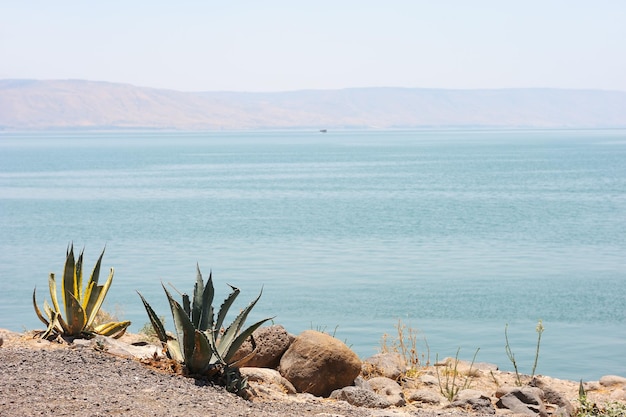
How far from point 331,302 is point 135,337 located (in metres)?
9.44

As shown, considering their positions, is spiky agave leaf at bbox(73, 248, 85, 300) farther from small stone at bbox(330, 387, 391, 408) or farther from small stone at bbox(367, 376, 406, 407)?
small stone at bbox(367, 376, 406, 407)

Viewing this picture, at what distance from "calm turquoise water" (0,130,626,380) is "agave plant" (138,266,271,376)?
26.1 feet

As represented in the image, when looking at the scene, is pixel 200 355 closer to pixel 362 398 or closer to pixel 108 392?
pixel 108 392

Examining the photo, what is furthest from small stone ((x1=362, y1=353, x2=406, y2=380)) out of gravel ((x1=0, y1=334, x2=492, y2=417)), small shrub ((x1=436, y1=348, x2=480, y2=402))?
gravel ((x1=0, y1=334, x2=492, y2=417))

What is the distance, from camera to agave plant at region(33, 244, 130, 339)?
8102 millimetres

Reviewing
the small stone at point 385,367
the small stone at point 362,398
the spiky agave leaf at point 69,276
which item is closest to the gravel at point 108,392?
the small stone at point 362,398

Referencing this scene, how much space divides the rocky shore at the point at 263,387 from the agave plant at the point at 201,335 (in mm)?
170

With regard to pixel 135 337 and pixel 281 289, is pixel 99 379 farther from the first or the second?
pixel 281 289

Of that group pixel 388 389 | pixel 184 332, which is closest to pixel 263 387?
pixel 184 332

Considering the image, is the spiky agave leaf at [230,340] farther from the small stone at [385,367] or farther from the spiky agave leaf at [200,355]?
the small stone at [385,367]

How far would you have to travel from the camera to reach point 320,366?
332 inches

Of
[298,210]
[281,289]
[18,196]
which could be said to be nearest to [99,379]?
[281,289]

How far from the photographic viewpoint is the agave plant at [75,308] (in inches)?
319

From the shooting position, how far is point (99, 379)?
672 cm
